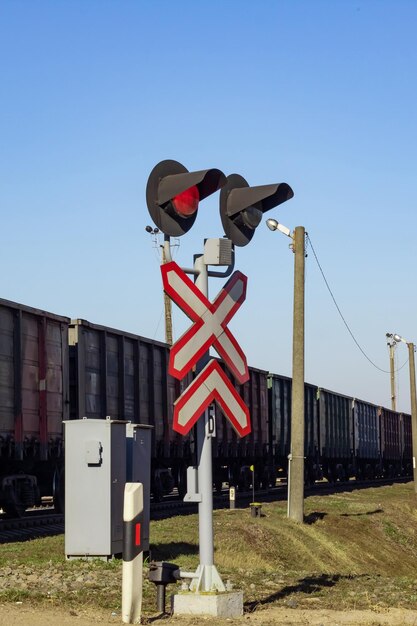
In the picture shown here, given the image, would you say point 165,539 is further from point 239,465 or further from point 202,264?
point 239,465

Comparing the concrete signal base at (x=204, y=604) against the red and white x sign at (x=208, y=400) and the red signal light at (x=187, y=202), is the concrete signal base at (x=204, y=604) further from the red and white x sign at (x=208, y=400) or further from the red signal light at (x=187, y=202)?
the red signal light at (x=187, y=202)

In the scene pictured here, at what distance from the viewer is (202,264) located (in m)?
8.63

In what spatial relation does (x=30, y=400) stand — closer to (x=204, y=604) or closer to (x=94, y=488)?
(x=94, y=488)

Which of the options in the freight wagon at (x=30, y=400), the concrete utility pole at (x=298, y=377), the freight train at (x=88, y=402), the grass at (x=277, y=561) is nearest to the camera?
the grass at (x=277, y=561)

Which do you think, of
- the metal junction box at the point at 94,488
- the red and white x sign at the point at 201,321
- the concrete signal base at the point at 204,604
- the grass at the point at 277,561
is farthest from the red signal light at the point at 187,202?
the metal junction box at the point at 94,488

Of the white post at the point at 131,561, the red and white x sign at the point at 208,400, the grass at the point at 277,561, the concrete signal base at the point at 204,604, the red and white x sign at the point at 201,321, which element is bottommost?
the grass at the point at 277,561

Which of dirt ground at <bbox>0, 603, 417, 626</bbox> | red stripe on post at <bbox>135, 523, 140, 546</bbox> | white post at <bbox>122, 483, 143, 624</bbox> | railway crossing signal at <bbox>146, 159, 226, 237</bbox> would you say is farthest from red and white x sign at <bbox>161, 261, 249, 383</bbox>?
dirt ground at <bbox>0, 603, 417, 626</bbox>

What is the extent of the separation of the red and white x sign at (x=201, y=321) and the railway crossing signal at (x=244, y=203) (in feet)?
1.45

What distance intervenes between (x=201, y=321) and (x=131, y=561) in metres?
1.90

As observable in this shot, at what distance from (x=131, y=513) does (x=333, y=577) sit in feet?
16.2

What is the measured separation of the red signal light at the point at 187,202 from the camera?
8344mm

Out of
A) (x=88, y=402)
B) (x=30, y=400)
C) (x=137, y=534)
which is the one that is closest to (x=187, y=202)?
(x=137, y=534)

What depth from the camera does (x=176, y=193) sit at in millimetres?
8273

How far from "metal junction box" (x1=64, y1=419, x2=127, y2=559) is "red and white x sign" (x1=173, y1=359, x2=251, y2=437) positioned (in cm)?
407
